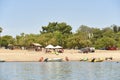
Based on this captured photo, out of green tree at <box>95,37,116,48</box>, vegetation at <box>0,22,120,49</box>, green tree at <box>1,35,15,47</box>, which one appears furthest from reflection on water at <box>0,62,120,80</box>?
green tree at <box>1,35,15,47</box>

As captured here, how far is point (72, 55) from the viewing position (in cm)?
7669

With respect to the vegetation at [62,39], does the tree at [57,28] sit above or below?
above

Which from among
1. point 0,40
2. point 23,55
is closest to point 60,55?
point 23,55

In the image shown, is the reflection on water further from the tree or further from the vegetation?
the tree

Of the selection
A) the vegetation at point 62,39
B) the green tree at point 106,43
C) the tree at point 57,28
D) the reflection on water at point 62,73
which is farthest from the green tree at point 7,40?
the reflection on water at point 62,73

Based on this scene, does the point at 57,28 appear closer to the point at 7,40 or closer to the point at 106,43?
the point at 7,40

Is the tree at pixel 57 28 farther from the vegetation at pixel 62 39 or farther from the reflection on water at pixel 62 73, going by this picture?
the reflection on water at pixel 62 73

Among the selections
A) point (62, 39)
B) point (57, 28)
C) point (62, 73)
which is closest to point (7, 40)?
point (57, 28)

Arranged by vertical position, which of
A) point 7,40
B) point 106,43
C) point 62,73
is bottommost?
point 62,73

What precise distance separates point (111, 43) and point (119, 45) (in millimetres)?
Answer: 2604

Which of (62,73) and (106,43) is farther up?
(106,43)

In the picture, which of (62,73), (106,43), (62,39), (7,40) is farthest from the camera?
(7,40)

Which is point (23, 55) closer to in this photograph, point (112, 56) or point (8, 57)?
point (8, 57)

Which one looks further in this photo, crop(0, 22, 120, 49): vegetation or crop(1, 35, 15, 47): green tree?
crop(1, 35, 15, 47): green tree
